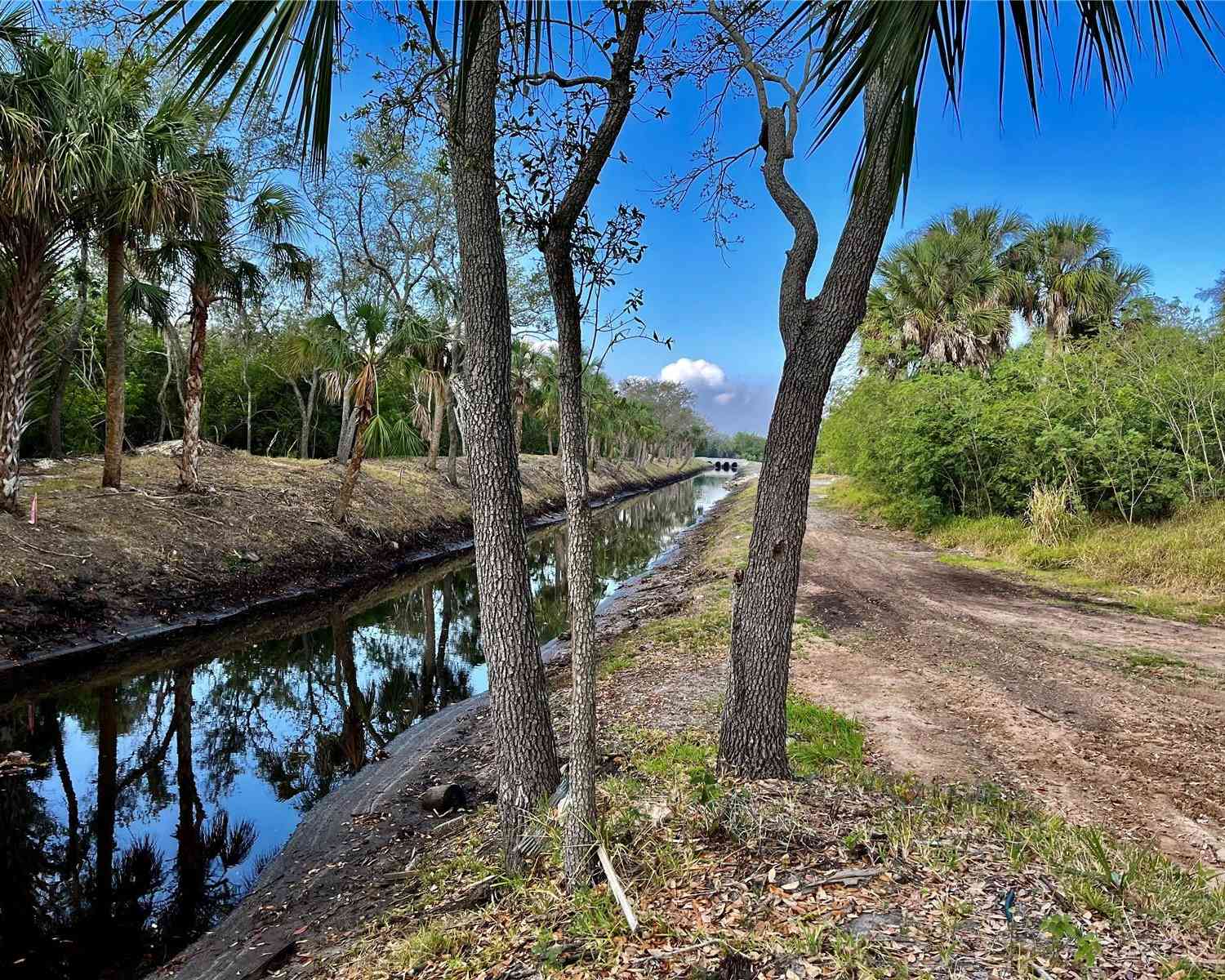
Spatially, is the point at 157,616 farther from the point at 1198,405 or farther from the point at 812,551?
the point at 1198,405

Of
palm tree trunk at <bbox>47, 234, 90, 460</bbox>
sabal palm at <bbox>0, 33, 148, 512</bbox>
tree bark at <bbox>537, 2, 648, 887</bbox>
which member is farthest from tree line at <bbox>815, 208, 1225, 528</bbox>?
palm tree trunk at <bbox>47, 234, 90, 460</bbox>

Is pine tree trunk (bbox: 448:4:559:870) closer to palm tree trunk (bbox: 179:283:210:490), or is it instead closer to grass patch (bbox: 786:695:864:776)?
grass patch (bbox: 786:695:864:776)

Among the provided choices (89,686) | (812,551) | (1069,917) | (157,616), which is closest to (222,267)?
(157,616)

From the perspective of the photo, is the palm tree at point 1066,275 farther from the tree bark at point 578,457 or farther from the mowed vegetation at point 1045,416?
the tree bark at point 578,457

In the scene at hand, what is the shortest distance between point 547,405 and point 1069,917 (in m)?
39.0

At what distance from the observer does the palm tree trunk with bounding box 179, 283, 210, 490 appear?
530 inches

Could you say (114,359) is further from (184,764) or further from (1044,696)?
(1044,696)

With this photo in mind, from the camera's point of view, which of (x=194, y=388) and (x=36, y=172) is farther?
(x=194, y=388)

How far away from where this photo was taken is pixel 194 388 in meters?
14.0

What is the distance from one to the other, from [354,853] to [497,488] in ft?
11.1

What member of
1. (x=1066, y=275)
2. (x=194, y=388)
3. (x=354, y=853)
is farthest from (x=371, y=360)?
(x=1066, y=275)

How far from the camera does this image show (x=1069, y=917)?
278 cm

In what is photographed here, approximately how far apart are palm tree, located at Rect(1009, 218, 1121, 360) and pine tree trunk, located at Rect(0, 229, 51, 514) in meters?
28.9

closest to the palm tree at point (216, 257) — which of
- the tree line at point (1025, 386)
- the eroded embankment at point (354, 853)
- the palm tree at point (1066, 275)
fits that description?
the eroded embankment at point (354, 853)
